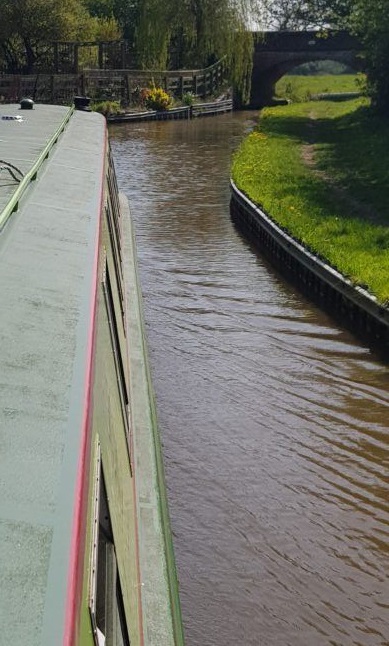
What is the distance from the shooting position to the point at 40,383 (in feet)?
8.97

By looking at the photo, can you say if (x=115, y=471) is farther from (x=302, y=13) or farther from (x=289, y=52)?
(x=302, y=13)

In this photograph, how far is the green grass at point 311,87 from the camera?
4834 centimetres

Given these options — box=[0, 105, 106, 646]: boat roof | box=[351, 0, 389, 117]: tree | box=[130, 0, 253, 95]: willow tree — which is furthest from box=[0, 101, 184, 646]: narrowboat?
box=[130, 0, 253, 95]: willow tree

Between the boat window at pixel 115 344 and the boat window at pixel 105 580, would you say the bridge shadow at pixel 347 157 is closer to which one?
the boat window at pixel 115 344

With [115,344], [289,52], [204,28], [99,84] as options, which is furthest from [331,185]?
[289,52]

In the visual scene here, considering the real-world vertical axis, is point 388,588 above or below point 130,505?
below

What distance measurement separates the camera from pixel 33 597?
1674 mm

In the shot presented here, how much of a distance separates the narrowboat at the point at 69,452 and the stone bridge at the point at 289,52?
4155 cm

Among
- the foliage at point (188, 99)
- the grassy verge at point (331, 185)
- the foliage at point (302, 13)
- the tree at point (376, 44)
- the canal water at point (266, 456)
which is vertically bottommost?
the canal water at point (266, 456)

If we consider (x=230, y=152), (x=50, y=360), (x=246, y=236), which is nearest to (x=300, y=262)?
(x=246, y=236)

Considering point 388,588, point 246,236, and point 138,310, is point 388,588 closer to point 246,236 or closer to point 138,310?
point 138,310

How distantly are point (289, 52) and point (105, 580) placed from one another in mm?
45914

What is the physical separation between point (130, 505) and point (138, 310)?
4570 mm

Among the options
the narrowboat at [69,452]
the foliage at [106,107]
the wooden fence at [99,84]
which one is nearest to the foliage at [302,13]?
the wooden fence at [99,84]
